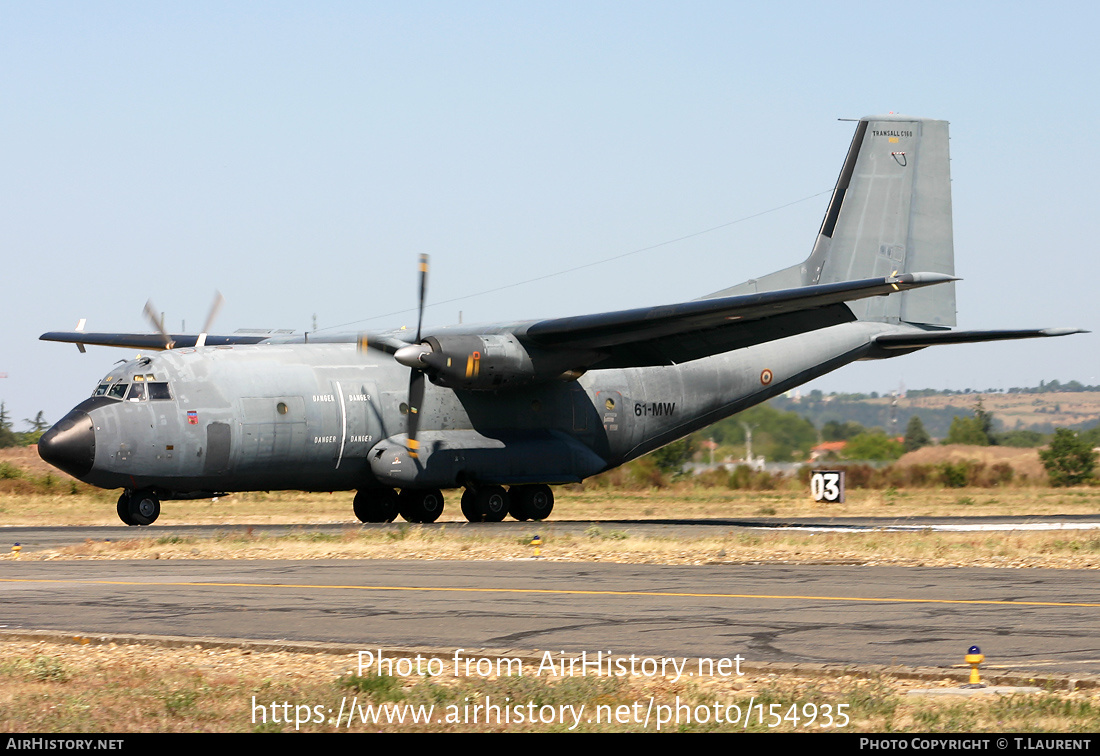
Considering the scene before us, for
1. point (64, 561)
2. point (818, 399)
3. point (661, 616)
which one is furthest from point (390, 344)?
point (818, 399)

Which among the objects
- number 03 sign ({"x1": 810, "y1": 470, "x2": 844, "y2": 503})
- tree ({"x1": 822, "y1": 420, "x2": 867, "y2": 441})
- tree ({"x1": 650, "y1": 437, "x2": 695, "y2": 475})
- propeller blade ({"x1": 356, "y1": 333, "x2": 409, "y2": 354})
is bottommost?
number 03 sign ({"x1": 810, "y1": 470, "x2": 844, "y2": 503})

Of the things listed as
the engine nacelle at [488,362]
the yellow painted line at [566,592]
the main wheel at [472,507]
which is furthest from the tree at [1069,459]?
the yellow painted line at [566,592]

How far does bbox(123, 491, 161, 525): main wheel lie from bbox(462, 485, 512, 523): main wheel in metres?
6.41

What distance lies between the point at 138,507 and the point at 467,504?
266 inches

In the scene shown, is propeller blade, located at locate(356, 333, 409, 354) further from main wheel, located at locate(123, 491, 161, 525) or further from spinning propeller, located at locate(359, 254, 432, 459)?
main wheel, located at locate(123, 491, 161, 525)

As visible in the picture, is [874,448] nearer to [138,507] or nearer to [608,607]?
[138,507]

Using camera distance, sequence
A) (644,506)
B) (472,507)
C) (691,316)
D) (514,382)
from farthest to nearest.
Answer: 1. (644,506)
2. (472,507)
3. (514,382)
4. (691,316)

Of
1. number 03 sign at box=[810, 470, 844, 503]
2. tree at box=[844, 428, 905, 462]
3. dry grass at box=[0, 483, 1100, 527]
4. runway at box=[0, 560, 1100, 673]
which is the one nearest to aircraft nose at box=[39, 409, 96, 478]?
runway at box=[0, 560, 1100, 673]

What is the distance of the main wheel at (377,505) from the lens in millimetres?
28234

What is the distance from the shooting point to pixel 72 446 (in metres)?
23.4

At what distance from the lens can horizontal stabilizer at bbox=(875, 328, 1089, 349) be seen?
2647cm

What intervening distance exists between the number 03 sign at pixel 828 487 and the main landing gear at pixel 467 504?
1151cm

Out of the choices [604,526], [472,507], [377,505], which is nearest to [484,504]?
[472,507]

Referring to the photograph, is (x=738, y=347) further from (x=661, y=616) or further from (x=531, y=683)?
(x=531, y=683)
